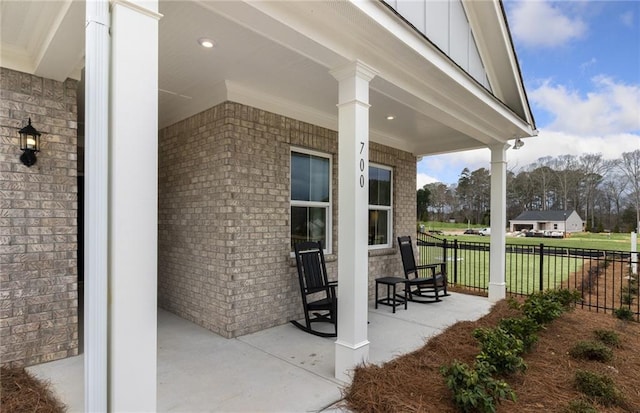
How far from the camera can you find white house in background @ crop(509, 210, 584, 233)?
33.7 m

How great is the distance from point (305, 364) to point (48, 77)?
370 centimetres

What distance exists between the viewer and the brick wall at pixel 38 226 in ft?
9.95

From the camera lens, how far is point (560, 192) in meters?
33.8

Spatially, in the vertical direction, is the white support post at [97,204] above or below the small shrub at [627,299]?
above

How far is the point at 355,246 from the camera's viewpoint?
9.59ft

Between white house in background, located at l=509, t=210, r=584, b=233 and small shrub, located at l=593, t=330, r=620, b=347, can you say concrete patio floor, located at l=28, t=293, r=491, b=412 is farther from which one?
white house in background, located at l=509, t=210, r=584, b=233

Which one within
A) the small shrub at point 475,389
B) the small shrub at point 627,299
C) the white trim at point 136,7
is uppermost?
the white trim at point 136,7

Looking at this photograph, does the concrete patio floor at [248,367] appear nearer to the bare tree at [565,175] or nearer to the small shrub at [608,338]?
the small shrub at [608,338]

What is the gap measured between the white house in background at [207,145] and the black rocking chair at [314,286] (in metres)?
0.26

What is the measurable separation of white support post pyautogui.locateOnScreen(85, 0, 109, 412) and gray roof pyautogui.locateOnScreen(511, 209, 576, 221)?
4095 cm

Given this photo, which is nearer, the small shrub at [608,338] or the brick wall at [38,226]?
the brick wall at [38,226]

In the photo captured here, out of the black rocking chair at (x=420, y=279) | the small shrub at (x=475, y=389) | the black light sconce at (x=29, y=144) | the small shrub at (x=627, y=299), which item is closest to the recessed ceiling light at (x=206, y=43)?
the black light sconce at (x=29, y=144)

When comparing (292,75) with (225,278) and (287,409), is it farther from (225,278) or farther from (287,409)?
(287,409)

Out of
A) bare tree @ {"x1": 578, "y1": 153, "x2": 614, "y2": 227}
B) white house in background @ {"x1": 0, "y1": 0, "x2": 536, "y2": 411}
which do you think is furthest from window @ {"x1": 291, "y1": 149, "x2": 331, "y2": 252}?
bare tree @ {"x1": 578, "y1": 153, "x2": 614, "y2": 227}
